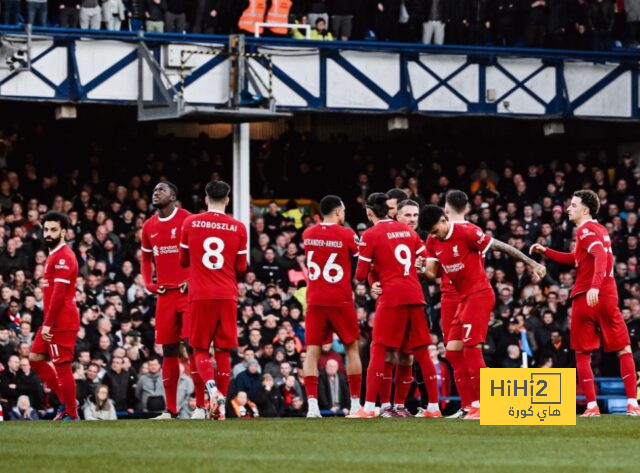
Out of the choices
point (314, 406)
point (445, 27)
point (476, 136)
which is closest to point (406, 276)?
point (314, 406)

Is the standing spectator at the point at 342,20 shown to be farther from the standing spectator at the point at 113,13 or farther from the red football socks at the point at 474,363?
the red football socks at the point at 474,363

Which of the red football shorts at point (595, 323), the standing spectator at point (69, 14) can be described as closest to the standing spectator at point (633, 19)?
the standing spectator at point (69, 14)

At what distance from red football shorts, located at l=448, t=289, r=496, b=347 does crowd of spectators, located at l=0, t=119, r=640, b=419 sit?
6306 millimetres

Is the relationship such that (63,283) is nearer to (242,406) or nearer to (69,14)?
(242,406)

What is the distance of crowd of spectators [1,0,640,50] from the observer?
28.3m

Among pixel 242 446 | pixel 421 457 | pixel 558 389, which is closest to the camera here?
pixel 421 457

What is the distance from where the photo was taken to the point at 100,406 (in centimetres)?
2078

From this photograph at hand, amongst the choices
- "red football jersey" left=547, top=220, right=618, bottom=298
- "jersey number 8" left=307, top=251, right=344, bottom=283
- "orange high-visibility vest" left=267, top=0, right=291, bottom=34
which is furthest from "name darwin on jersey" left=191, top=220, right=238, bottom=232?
"orange high-visibility vest" left=267, top=0, right=291, bottom=34

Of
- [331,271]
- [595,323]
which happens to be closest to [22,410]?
[331,271]

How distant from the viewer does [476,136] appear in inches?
1331

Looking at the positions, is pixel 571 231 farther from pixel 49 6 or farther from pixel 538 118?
pixel 49 6

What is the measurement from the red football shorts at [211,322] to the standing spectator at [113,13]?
13856mm

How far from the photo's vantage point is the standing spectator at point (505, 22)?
3161 centimetres

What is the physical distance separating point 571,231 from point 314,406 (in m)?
13.7
